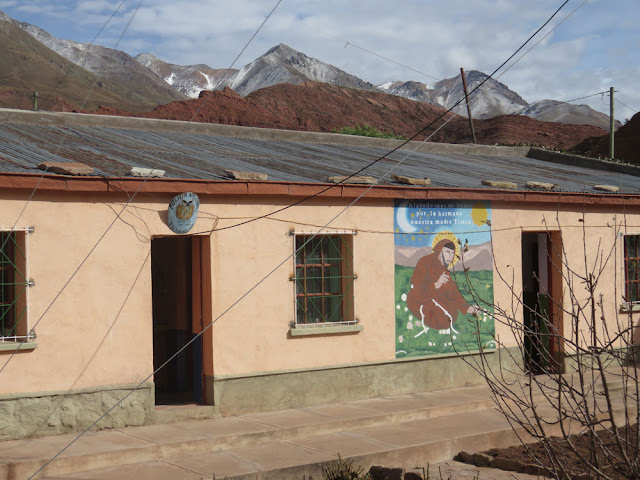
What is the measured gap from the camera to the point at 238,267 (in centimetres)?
1026

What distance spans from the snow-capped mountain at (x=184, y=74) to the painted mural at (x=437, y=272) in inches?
5804

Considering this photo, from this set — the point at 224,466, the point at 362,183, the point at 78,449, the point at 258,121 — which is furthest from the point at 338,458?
the point at 258,121

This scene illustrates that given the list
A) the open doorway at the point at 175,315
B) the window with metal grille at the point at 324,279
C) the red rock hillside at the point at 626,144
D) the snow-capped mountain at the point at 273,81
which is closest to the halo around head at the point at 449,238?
the window with metal grille at the point at 324,279

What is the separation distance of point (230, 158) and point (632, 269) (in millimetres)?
7199

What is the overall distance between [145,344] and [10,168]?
8.08 feet

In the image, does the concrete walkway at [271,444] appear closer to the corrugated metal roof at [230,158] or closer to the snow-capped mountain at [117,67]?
the corrugated metal roof at [230,158]

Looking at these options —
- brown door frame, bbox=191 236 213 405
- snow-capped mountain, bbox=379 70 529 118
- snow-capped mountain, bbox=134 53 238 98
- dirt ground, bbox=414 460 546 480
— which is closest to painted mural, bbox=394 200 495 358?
brown door frame, bbox=191 236 213 405

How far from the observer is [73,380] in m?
9.00

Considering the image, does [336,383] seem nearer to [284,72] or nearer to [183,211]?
[183,211]

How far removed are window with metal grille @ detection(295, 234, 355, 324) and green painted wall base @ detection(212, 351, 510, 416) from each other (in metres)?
0.74

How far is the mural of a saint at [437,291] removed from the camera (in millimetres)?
11852

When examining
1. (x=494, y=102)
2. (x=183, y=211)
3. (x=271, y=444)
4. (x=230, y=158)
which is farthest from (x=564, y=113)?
(x=271, y=444)

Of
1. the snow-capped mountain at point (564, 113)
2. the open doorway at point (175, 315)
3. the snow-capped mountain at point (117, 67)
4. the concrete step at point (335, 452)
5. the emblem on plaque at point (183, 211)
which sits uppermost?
the snow-capped mountain at point (117, 67)

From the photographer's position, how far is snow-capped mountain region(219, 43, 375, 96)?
11550 cm
